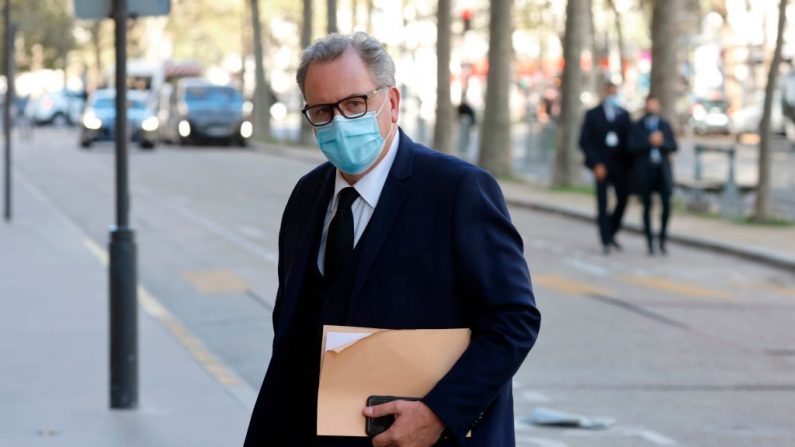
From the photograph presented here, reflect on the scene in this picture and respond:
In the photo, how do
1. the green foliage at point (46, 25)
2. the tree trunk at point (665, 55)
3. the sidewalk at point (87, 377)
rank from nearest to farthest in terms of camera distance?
the sidewalk at point (87, 377)
the tree trunk at point (665, 55)
the green foliage at point (46, 25)

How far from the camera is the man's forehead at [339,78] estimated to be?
3.55 m

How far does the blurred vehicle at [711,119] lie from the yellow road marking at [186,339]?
5034 centimetres

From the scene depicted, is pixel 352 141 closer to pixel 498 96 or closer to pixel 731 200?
pixel 731 200

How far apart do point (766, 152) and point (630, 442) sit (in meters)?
14.2

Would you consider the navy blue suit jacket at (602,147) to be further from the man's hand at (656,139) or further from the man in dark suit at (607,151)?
the man's hand at (656,139)

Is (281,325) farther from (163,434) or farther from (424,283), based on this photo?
(163,434)

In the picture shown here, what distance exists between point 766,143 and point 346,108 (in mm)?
18519

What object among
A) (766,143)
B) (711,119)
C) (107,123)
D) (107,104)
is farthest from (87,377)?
(711,119)

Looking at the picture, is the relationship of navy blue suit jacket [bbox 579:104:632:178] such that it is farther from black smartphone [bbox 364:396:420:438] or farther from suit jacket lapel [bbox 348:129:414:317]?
black smartphone [bbox 364:396:420:438]

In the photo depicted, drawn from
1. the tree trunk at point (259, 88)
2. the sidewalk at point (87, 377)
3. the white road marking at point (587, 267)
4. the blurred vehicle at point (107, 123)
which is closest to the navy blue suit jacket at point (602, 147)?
the white road marking at point (587, 267)

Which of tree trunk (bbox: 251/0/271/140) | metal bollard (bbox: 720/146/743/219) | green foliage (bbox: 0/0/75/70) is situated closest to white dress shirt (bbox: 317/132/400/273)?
metal bollard (bbox: 720/146/743/219)

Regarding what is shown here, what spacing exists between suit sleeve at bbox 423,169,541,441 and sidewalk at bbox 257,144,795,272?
537 inches

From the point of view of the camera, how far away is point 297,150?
42.9 m

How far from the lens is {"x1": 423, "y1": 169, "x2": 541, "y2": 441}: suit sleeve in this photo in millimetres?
3455
